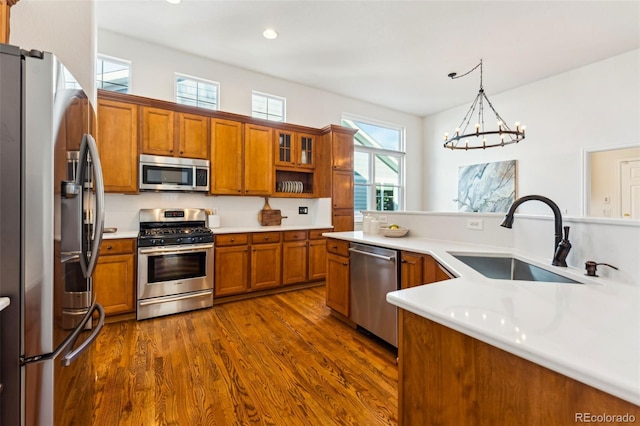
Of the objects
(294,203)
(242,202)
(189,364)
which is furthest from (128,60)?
(189,364)

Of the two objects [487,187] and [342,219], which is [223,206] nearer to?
[342,219]

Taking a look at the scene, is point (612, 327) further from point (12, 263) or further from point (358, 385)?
point (12, 263)

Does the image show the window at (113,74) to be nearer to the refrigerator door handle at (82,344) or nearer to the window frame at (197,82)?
the window frame at (197,82)

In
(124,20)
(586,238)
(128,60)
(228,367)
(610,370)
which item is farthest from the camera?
(128,60)

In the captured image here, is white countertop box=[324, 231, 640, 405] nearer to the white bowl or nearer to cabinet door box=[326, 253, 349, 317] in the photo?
the white bowl

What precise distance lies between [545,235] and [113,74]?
482 cm

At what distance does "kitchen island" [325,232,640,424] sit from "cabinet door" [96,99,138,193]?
339cm

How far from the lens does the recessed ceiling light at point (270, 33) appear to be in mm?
3394

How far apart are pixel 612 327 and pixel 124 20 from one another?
4693 mm

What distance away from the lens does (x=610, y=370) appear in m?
0.56

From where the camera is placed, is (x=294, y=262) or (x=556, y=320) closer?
(x=556, y=320)

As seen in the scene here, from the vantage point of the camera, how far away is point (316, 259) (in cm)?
429

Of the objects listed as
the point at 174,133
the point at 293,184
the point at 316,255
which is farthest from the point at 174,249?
the point at 293,184

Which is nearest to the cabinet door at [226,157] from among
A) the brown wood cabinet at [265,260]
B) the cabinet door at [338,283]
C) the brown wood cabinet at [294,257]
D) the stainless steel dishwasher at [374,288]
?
the brown wood cabinet at [265,260]
